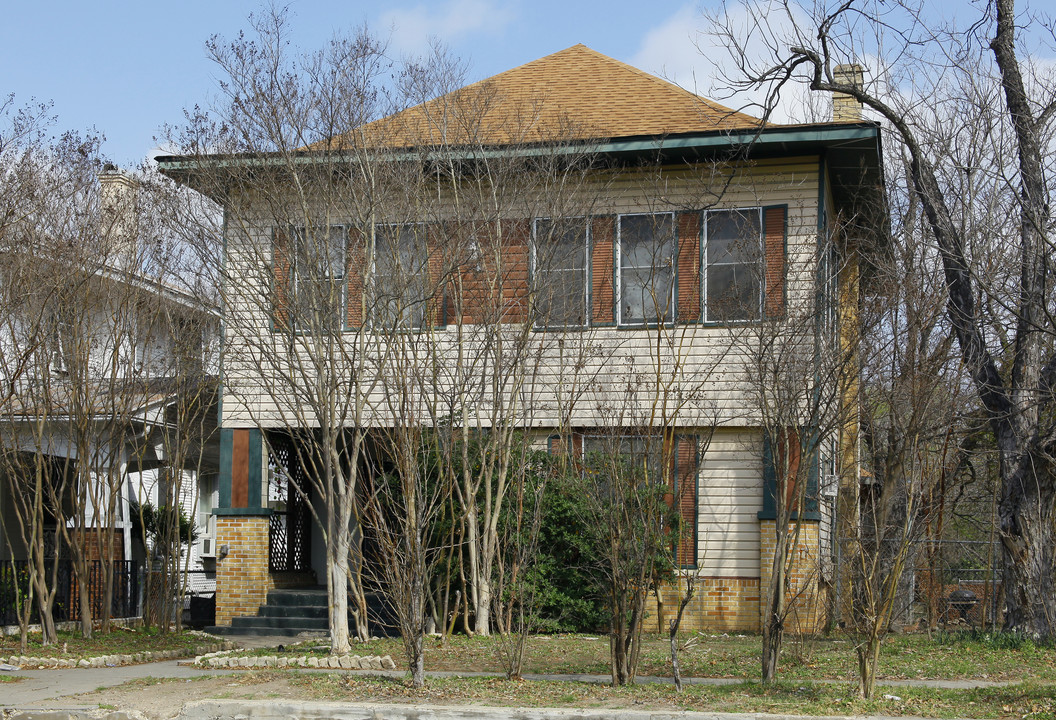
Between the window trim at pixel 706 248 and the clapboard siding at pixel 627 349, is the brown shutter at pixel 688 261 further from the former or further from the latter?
the clapboard siding at pixel 627 349

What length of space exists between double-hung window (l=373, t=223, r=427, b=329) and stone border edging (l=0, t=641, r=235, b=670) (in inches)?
191

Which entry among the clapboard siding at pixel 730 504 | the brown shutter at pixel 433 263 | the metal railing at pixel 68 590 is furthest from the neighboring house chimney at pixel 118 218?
the clapboard siding at pixel 730 504

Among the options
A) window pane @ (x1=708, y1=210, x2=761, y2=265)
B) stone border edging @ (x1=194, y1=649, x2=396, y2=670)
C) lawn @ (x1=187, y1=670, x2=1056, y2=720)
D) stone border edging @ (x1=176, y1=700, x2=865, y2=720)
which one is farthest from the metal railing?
window pane @ (x1=708, y1=210, x2=761, y2=265)

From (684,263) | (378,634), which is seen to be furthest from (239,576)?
(684,263)

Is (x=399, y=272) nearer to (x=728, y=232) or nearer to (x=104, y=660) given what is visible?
(x=728, y=232)

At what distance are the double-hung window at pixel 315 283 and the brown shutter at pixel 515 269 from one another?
2.63 m

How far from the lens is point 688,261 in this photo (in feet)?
50.1

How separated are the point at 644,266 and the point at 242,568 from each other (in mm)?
7433

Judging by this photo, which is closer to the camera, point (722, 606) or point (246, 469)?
point (722, 606)

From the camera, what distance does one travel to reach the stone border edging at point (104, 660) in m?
12.2

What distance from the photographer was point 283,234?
1286 centimetres

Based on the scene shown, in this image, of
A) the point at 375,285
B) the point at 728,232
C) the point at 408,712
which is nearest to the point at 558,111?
the point at 728,232

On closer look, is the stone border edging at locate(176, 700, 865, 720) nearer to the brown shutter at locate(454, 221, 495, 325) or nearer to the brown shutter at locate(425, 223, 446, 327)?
the brown shutter at locate(425, 223, 446, 327)

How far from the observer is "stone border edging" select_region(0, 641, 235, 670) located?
1222cm
